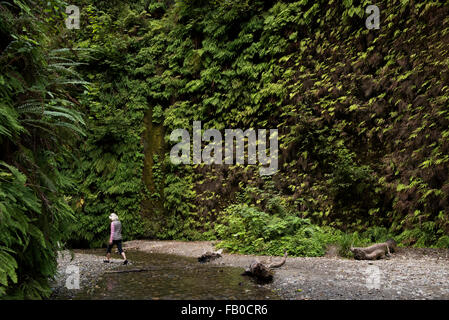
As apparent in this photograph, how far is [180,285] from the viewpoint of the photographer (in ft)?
18.7

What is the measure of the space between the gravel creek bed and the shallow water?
12.6 inches

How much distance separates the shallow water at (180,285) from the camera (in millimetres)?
4953

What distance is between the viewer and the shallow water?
4.95m

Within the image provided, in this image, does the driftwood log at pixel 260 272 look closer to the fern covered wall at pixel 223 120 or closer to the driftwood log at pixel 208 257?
the driftwood log at pixel 208 257

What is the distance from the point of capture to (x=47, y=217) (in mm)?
4402

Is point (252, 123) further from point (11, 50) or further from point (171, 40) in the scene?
point (11, 50)

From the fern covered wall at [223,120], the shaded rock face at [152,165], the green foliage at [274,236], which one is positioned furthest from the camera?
the shaded rock face at [152,165]

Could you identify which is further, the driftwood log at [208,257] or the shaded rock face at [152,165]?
the shaded rock face at [152,165]

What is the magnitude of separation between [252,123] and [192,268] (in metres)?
7.18

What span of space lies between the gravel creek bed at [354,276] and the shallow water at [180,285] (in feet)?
1.05

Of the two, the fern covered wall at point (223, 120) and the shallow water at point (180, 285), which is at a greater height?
the fern covered wall at point (223, 120)

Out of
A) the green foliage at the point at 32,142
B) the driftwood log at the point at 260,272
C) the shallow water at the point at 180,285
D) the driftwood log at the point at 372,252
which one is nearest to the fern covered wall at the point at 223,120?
the green foliage at the point at 32,142

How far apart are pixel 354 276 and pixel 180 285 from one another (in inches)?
124
